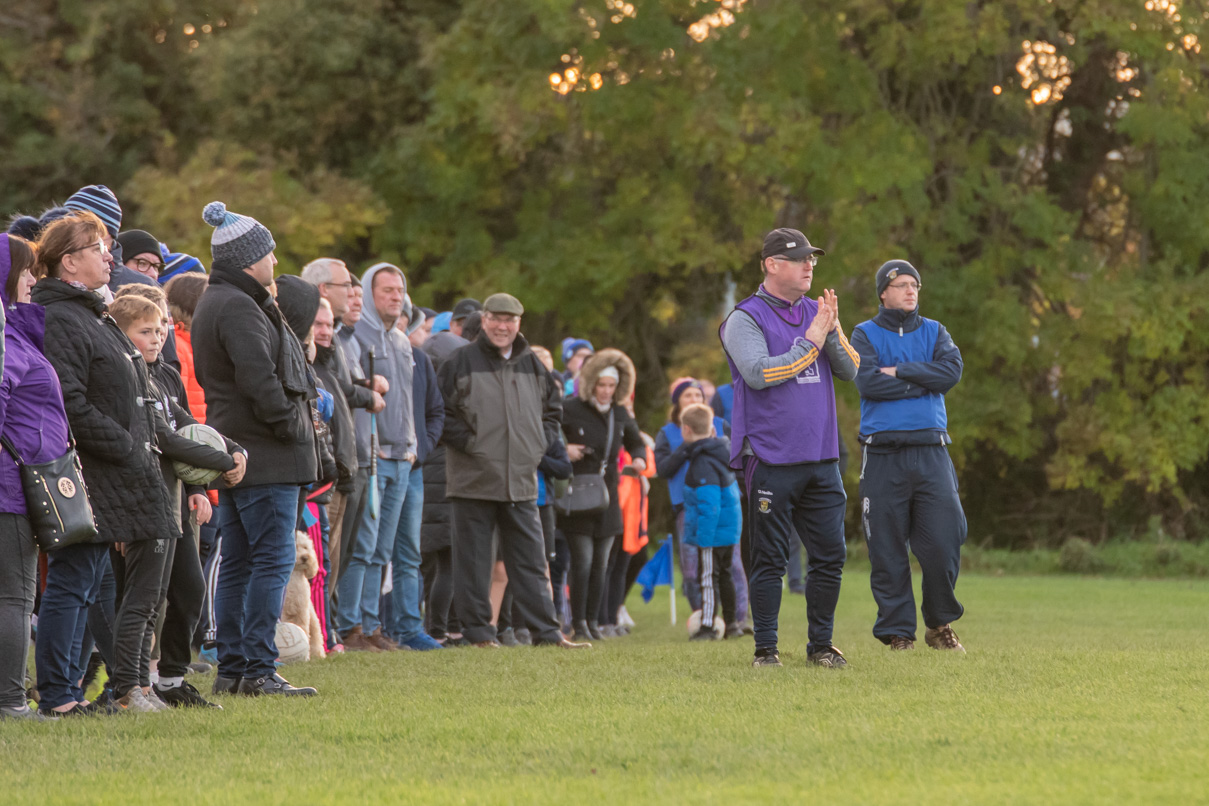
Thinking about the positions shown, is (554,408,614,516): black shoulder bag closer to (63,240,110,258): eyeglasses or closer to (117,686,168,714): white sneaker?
(117,686,168,714): white sneaker

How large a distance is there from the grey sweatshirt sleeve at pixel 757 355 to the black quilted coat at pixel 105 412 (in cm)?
309

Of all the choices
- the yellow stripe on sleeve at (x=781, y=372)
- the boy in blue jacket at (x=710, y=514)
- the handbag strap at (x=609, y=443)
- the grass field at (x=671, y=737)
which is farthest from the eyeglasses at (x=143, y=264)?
the boy in blue jacket at (x=710, y=514)

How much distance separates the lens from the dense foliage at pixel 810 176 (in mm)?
21953

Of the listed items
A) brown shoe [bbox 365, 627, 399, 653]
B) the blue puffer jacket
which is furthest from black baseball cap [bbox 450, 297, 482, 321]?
brown shoe [bbox 365, 627, 399, 653]

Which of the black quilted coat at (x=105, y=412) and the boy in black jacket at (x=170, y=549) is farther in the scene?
the boy in black jacket at (x=170, y=549)

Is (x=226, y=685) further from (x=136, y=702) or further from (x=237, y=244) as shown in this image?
(x=237, y=244)

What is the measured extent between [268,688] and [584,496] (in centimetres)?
532

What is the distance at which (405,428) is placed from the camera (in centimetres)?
1083

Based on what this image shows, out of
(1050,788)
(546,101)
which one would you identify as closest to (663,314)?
(546,101)

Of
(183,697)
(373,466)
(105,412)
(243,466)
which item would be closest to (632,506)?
(373,466)

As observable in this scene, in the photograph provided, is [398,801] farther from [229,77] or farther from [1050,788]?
[229,77]

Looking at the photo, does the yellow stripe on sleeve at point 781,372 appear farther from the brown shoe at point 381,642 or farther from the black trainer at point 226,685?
the brown shoe at point 381,642

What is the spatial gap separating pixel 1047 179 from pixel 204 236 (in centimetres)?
1245

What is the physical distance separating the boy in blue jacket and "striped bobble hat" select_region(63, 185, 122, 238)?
5.46 meters
